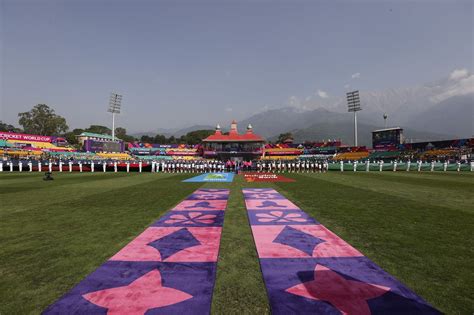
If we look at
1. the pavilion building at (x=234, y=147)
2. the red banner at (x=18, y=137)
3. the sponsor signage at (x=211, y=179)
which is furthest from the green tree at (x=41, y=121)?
the sponsor signage at (x=211, y=179)

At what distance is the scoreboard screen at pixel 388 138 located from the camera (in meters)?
69.3

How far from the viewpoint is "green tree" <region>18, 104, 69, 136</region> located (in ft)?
305

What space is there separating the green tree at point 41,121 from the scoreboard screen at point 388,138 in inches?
4288

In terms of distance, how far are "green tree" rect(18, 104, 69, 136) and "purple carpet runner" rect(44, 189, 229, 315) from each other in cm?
11092

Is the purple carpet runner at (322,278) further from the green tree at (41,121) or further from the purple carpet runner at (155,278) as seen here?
the green tree at (41,121)

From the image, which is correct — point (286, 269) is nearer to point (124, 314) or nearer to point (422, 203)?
point (124, 314)

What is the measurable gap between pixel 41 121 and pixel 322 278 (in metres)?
118

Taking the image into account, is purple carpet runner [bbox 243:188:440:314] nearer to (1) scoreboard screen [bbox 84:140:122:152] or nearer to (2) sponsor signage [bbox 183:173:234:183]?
(2) sponsor signage [bbox 183:173:234:183]

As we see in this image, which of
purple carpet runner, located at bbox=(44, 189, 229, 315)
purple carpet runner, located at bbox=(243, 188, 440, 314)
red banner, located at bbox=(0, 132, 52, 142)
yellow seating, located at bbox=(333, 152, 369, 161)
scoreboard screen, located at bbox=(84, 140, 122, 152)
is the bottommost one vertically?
purple carpet runner, located at bbox=(243, 188, 440, 314)

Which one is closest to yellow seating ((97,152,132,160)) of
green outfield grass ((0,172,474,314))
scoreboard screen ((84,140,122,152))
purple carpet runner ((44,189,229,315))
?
scoreboard screen ((84,140,122,152))

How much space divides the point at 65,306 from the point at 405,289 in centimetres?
444

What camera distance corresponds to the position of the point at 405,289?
352cm

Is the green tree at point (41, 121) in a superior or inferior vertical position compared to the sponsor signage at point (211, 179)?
superior

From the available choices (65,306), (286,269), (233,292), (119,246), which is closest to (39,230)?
(119,246)
